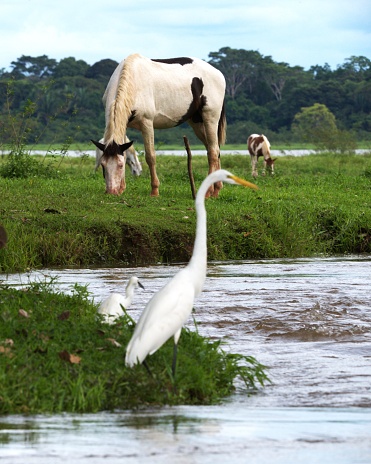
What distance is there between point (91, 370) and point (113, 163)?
8943 mm

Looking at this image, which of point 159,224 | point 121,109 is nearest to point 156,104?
point 121,109

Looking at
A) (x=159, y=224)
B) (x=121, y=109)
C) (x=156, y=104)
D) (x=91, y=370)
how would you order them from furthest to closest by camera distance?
(x=156, y=104)
(x=121, y=109)
(x=159, y=224)
(x=91, y=370)

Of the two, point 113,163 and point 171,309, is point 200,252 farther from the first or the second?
point 113,163

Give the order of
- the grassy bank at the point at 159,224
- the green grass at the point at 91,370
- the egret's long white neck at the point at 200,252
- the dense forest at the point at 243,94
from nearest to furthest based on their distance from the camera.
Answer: the green grass at the point at 91,370, the egret's long white neck at the point at 200,252, the grassy bank at the point at 159,224, the dense forest at the point at 243,94

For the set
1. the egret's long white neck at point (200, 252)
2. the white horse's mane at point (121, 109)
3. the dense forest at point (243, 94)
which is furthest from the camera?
the dense forest at point (243, 94)

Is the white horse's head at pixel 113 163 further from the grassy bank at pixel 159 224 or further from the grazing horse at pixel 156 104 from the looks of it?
the grassy bank at pixel 159 224

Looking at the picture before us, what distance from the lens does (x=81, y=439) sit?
4.93 meters

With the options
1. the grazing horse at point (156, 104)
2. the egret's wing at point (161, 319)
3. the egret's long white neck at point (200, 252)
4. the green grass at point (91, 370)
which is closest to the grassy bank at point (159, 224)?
the grazing horse at point (156, 104)

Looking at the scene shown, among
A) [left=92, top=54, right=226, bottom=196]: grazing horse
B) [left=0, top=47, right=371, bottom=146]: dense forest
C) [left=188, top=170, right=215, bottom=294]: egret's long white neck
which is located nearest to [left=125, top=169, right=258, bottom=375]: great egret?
[left=188, top=170, right=215, bottom=294]: egret's long white neck

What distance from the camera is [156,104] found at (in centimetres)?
1606

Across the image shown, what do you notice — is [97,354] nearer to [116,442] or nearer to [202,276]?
[202,276]

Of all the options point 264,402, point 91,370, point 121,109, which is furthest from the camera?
point 121,109

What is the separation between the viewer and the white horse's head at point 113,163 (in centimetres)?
1462

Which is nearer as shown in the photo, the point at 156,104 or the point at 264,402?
the point at 264,402
